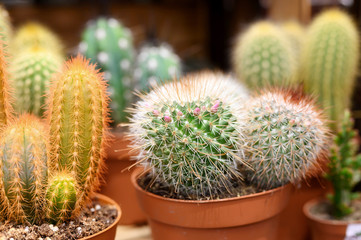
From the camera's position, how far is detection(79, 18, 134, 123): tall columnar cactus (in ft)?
4.56

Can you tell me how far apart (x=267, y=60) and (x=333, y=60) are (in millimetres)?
231

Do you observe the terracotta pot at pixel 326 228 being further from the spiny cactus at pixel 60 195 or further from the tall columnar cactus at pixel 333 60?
the spiny cactus at pixel 60 195

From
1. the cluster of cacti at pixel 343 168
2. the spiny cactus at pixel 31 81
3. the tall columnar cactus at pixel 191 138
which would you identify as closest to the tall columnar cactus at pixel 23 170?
the tall columnar cactus at pixel 191 138

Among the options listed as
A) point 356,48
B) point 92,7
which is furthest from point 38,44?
point 356,48

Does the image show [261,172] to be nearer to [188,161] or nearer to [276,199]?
[276,199]

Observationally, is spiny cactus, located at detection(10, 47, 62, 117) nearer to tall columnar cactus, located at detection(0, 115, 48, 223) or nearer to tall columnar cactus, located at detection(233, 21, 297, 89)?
tall columnar cactus, located at detection(0, 115, 48, 223)

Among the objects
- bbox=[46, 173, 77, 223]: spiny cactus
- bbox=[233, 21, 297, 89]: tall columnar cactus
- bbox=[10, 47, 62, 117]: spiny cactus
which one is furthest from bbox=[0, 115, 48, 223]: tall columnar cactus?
bbox=[233, 21, 297, 89]: tall columnar cactus

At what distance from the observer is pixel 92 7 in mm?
2119

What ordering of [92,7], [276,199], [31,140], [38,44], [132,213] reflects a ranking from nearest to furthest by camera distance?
1. [31,140]
2. [276,199]
3. [132,213]
4. [38,44]
5. [92,7]

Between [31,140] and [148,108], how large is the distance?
234 mm

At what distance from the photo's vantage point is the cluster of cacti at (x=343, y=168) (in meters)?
1.07

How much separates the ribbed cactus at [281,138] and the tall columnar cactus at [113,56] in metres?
0.66

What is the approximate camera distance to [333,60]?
1.37 m

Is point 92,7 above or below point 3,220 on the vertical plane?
above
